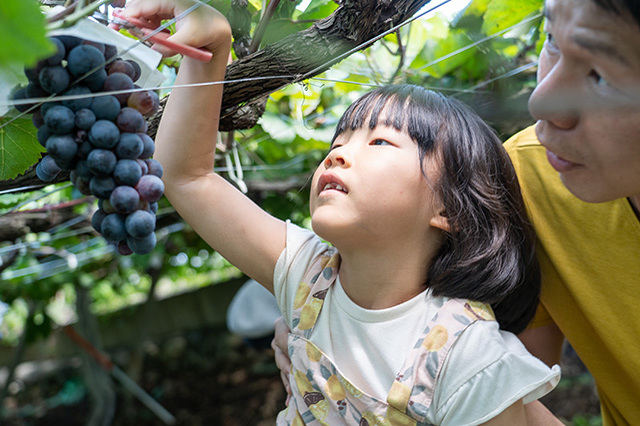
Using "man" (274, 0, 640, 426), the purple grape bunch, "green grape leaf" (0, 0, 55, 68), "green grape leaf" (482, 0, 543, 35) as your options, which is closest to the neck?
"man" (274, 0, 640, 426)

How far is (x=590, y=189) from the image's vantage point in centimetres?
82

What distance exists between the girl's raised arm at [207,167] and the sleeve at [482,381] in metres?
0.38

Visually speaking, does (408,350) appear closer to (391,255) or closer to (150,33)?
(391,255)

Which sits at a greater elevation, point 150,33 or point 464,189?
point 150,33

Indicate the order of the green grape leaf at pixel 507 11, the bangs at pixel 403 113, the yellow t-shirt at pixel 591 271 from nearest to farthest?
the bangs at pixel 403 113 → the yellow t-shirt at pixel 591 271 → the green grape leaf at pixel 507 11

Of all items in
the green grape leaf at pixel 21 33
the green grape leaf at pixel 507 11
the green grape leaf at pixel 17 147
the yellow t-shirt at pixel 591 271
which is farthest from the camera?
the green grape leaf at pixel 507 11

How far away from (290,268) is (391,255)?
0.67 ft

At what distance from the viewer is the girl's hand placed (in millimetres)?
816

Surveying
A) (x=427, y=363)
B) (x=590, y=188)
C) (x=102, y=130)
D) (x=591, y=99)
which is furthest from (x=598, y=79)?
(x=102, y=130)

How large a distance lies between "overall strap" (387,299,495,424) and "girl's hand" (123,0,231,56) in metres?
0.55

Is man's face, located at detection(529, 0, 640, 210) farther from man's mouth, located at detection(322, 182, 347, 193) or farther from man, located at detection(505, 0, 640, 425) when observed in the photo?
man's mouth, located at detection(322, 182, 347, 193)

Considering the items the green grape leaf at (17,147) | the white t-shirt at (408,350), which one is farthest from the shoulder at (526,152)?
the green grape leaf at (17,147)

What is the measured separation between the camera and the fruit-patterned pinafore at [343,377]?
0.92 meters

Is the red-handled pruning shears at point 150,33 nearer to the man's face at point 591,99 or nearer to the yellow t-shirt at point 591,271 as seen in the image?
the man's face at point 591,99
